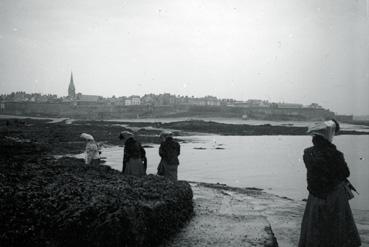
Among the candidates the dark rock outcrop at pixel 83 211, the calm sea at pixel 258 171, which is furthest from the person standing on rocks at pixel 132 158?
the calm sea at pixel 258 171

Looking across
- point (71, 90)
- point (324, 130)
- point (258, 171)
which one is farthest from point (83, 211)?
point (71, 90)

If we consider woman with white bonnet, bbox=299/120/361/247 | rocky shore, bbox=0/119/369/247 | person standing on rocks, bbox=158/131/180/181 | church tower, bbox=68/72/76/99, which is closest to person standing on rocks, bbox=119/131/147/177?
person standing on rocks, bbox=158/131/180/181

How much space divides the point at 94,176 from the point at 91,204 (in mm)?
1919

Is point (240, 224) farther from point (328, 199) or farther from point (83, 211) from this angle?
point (83, 211)

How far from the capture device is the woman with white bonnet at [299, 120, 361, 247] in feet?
12.4

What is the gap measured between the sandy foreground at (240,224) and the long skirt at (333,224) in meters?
1.09

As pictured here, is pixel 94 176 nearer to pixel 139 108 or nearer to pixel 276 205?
pixel 276 205

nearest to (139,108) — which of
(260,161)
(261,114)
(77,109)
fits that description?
(77,109)

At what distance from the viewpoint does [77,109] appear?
4919 inches

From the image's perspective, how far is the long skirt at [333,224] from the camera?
3.78 metres

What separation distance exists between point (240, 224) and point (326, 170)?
2322 millimetres

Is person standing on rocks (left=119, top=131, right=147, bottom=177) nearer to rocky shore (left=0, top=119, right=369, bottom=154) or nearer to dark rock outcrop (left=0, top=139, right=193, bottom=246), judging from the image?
dark rock outcrop (left=0, top=139, right=193, bottom=246)

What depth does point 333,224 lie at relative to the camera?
3.81 metres

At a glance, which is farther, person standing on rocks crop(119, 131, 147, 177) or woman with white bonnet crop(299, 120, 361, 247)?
person standing on rocks crop(119, 131, 147, 177)
